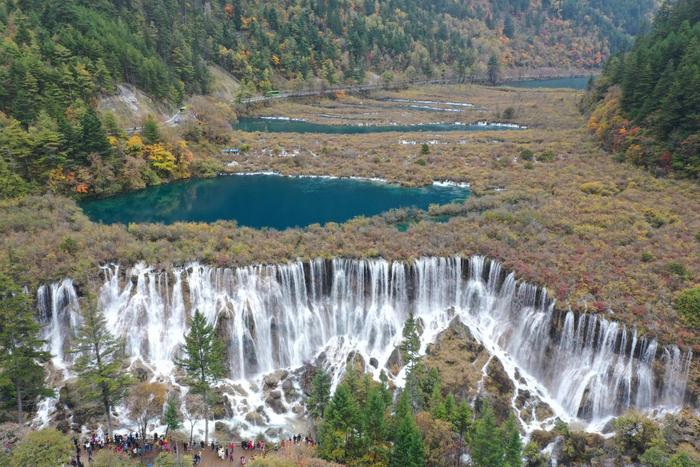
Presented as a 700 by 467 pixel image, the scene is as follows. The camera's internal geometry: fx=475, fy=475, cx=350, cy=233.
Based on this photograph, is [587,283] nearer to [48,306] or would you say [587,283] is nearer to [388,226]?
[388,226]

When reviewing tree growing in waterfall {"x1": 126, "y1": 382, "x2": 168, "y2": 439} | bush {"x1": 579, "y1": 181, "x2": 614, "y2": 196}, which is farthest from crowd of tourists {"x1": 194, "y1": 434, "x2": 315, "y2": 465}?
bush {"x1": 579, "y1": 181, "x2": 614, "y2": 196}

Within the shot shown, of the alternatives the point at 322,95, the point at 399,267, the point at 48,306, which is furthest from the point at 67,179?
the point at 322,95

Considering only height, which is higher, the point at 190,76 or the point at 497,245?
the point at 190,76

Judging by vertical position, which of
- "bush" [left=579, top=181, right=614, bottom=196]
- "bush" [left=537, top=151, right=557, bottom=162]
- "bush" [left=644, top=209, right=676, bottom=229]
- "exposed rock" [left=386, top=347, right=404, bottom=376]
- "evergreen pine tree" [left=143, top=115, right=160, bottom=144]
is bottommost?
"exposed rock" [left=386, top=347, right=404, bottom=376]

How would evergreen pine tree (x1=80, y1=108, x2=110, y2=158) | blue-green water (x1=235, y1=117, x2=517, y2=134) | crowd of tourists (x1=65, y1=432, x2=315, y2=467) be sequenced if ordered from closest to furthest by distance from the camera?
crowd of tourists (x1=65, y1=432, x2=315, y2=467), evergreen pine tree (x1=80, y1=108, x2=110, y2=158), blue-green water (x1=235, y1=117, x2=517, y2=134)

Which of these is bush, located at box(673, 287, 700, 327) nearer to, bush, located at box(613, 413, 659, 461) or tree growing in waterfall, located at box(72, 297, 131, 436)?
bush, located at box(613, 413, 659, 461)

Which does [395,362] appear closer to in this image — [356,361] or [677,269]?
[356,361]

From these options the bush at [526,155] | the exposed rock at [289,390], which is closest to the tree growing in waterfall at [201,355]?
the exposed rock at [289,390]
